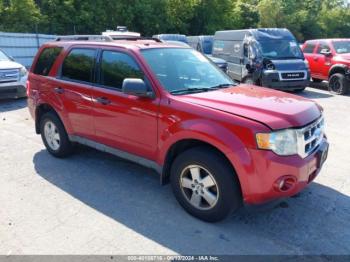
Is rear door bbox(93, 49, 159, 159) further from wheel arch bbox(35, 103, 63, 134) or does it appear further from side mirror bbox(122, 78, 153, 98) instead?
wheel arch bbox(35, 103, 63, 134)

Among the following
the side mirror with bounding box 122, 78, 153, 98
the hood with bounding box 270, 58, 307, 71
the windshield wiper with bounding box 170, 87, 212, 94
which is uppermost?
the side mirror with bounding box 122, 78, 153, 98

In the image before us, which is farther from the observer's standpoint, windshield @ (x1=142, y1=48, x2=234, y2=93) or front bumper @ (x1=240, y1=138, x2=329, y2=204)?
windshield @ (x1=142, y1=48, x2=234, y2=93)

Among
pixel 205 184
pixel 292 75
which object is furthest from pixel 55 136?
pixel 292 75

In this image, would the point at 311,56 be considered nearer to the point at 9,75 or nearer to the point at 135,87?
the point at 9,75

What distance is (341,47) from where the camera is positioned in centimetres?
1266

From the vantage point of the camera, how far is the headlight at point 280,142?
332cm

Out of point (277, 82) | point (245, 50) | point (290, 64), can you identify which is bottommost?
point (277, 82)

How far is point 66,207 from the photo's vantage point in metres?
4.16

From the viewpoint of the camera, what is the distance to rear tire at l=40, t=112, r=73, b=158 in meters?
5.43

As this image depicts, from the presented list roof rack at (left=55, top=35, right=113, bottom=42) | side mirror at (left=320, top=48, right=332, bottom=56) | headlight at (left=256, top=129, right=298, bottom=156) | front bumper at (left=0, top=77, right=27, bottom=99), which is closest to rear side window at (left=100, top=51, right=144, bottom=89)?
roof rack at (left=55, top=35, right=113, bottom=42)

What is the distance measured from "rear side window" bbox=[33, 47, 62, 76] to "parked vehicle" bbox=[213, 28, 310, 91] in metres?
7.54

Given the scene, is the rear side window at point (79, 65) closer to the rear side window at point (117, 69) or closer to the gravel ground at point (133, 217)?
the rear side window at point (117, 69)

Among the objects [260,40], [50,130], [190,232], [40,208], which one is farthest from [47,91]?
[260,40]

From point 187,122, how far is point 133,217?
1.18m
